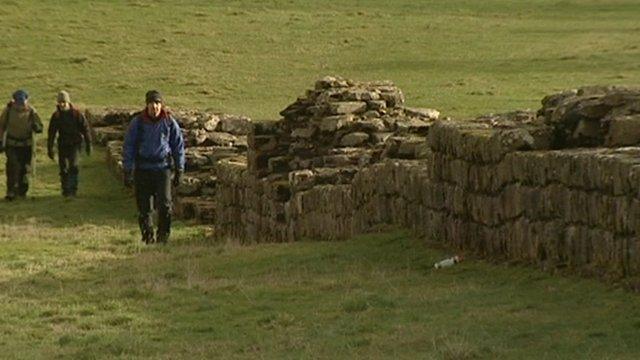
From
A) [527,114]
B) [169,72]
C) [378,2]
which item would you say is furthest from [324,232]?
[378,2]

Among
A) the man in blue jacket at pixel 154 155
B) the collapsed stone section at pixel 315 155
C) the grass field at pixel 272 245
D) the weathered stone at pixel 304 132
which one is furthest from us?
the weathered stone at pixel 304 132


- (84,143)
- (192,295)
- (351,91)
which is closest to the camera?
(192,295)

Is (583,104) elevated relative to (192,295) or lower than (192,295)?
elevated

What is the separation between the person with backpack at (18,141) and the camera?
35031 mm

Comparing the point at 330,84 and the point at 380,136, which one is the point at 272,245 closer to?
the point at 380,136

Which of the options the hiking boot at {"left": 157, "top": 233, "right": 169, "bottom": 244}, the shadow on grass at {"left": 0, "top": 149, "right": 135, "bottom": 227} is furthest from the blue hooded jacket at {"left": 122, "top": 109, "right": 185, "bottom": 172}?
the shadow on grass at {"left": 0, "top": 149, "right": 135, "bottom": 227}

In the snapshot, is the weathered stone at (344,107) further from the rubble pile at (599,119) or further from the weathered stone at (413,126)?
the rubble pile at (599,119)

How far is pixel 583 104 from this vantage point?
20156mm

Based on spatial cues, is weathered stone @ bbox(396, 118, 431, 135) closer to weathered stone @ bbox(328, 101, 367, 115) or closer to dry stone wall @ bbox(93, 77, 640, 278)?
dry stone wall @ bbox(93, 77, 640, 278)

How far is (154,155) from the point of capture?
1000 inches

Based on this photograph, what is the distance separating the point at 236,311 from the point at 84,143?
1845 cm

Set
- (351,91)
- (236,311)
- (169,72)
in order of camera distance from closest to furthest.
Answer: (236,311) → (351,91) → (169,72)

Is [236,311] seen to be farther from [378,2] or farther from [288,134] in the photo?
[378,2]

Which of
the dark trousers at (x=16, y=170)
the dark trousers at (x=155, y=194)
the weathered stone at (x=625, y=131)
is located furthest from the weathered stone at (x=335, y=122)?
the weathered stone at (x=625, y=131)
